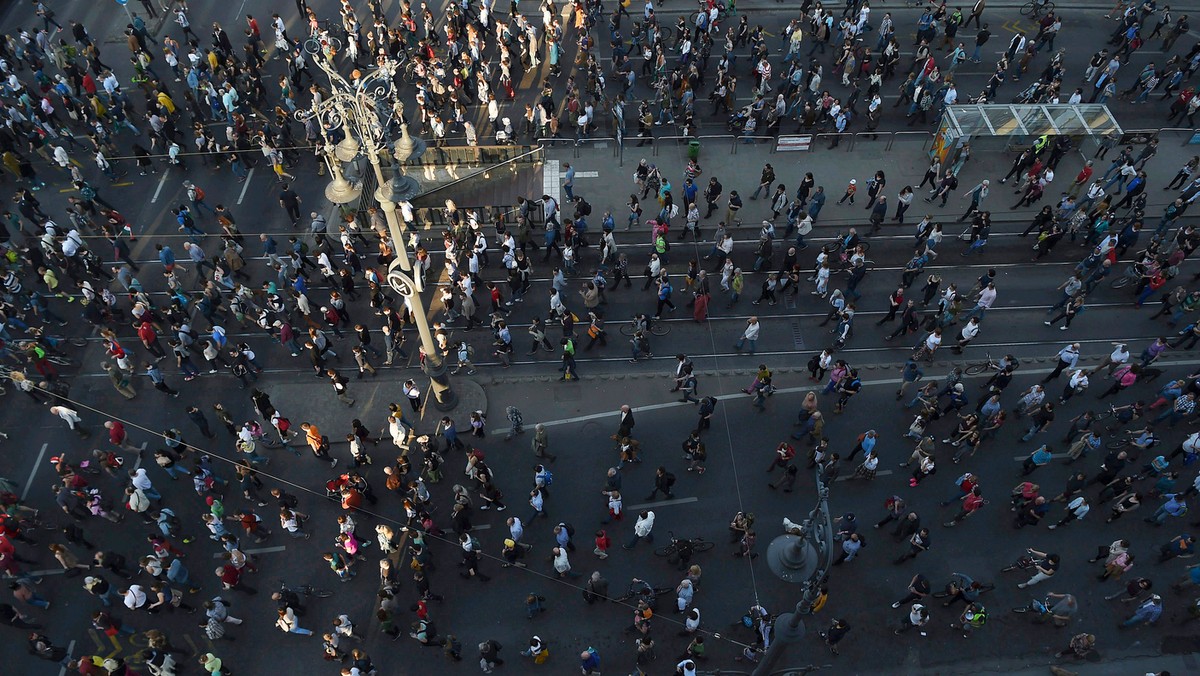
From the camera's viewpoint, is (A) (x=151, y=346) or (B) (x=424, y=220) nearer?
(A) (x=151, y=346)

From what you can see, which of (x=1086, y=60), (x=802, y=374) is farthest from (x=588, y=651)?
(x=1086, y=60)

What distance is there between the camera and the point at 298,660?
1855 cm

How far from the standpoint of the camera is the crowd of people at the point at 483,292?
19266 mm

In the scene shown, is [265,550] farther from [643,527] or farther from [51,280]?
[51,280]

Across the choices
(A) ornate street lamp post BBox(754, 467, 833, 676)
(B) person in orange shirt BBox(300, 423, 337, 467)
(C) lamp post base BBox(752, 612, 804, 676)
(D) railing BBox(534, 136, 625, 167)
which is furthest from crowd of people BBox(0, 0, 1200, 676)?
(A) ornate street lamp post BBox(754, 467, 833, 676)

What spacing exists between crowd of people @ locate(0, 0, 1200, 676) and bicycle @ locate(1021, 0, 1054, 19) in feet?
11.2

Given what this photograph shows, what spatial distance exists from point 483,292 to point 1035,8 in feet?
97.4

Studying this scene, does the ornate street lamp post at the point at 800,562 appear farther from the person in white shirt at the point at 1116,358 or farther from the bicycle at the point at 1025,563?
the person in white shirt at the point at 1116,358

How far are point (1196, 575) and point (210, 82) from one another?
33.8m

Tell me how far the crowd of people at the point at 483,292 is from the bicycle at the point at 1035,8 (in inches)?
135

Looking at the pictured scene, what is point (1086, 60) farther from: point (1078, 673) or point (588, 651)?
point (588, 651)

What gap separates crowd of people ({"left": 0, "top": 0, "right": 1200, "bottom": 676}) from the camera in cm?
1927

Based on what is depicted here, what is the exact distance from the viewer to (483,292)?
84.8 feet

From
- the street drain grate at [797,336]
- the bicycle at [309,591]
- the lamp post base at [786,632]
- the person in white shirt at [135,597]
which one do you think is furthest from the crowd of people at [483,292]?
the lamp post base at [786,632]
